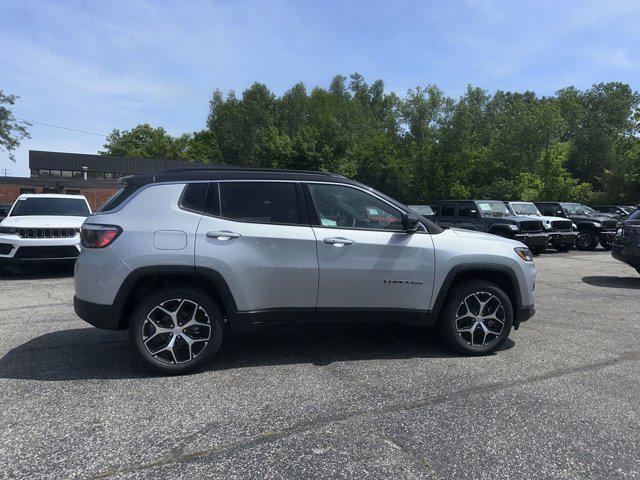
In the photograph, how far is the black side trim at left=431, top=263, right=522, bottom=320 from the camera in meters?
4.69

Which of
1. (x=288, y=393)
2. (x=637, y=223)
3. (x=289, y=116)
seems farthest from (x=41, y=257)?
(x=289, y=116)

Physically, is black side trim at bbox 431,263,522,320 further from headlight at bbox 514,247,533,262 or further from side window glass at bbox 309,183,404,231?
side window glass at bbox 309,183,404,231

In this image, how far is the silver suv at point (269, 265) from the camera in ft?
13.5

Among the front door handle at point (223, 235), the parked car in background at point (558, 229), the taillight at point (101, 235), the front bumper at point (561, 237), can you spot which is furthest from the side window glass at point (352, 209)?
the front bumper at point (561, 237)

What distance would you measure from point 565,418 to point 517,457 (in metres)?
0.77

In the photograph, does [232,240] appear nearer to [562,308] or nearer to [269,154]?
[562,308]

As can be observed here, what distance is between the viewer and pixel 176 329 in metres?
4.18

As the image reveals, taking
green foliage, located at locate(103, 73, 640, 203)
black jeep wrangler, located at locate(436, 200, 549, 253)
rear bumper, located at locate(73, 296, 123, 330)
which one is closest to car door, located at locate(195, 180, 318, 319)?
rear bumper, located at locate(73, 296, 123, 330)

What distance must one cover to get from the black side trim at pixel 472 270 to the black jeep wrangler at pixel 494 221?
9078mm

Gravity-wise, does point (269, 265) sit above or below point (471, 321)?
above

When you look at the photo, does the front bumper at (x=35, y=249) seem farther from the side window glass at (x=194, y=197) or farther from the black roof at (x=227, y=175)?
the side window glass at (x=194, y=197)

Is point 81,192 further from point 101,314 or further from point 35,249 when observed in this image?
point 101,314

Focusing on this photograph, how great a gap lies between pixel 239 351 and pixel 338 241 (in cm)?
156

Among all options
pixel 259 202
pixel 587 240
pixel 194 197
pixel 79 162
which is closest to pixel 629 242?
pixel 587 240
